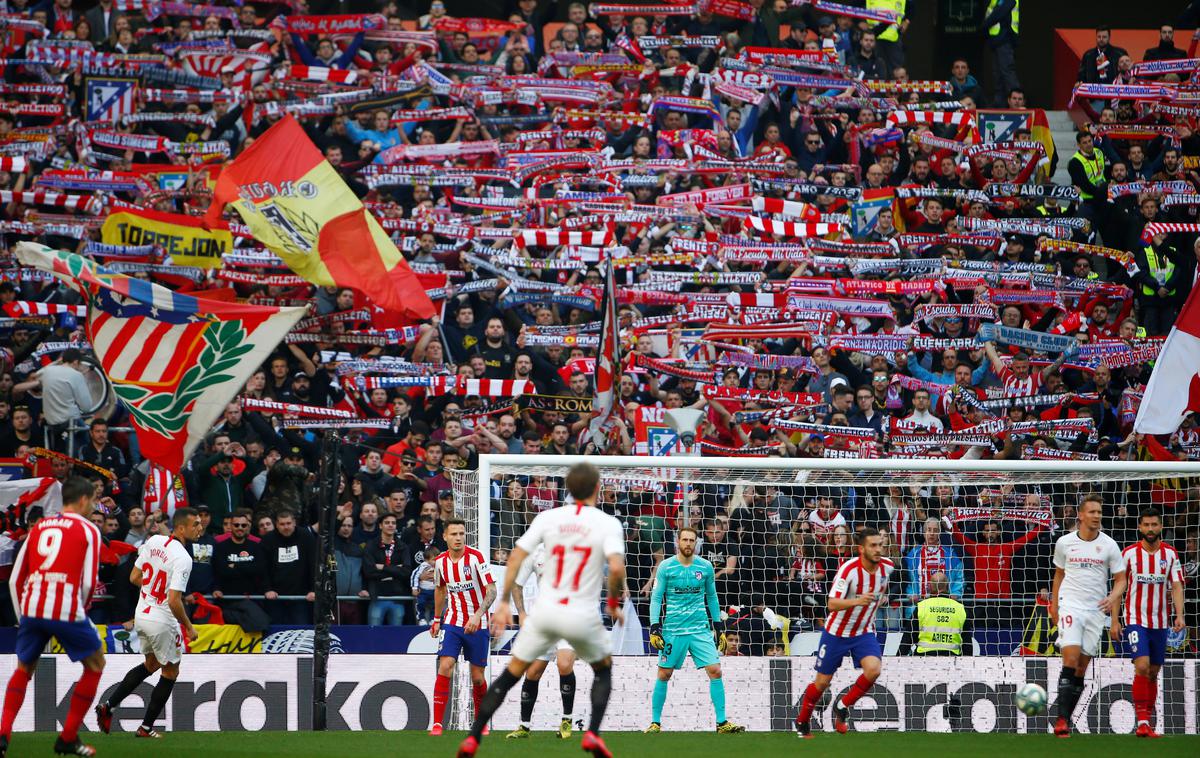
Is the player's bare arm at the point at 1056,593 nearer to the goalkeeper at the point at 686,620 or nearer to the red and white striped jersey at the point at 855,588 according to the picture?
the red and white striped jersey at the point at 855,588

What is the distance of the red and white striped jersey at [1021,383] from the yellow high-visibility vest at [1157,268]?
2492 millimetres

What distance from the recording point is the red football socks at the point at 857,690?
39.2ft

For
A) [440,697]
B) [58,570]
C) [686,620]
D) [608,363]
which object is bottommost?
[440,697]

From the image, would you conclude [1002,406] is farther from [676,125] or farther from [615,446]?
[676,125]

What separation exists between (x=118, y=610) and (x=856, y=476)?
269 inches

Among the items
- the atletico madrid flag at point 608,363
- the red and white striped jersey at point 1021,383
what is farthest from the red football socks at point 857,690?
the red and white striped jersey at point 1021,383

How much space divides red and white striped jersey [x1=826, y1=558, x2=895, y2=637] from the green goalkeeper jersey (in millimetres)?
974

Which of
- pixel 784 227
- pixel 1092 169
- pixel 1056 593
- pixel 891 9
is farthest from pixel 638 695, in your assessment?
pixel 891 9

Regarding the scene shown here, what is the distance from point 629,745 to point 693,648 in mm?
1499

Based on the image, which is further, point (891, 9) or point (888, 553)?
point (891, 9)

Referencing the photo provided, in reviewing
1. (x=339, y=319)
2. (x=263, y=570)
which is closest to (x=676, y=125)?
(x=339, y=319)

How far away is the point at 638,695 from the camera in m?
13.3

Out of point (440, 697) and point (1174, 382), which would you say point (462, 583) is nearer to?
point (440, 697)

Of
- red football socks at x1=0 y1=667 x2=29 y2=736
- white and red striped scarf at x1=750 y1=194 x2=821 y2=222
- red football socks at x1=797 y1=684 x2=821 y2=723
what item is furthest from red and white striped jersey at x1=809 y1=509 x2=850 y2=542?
red football socks at x1=0 y1=667 x2=29 y2=736
